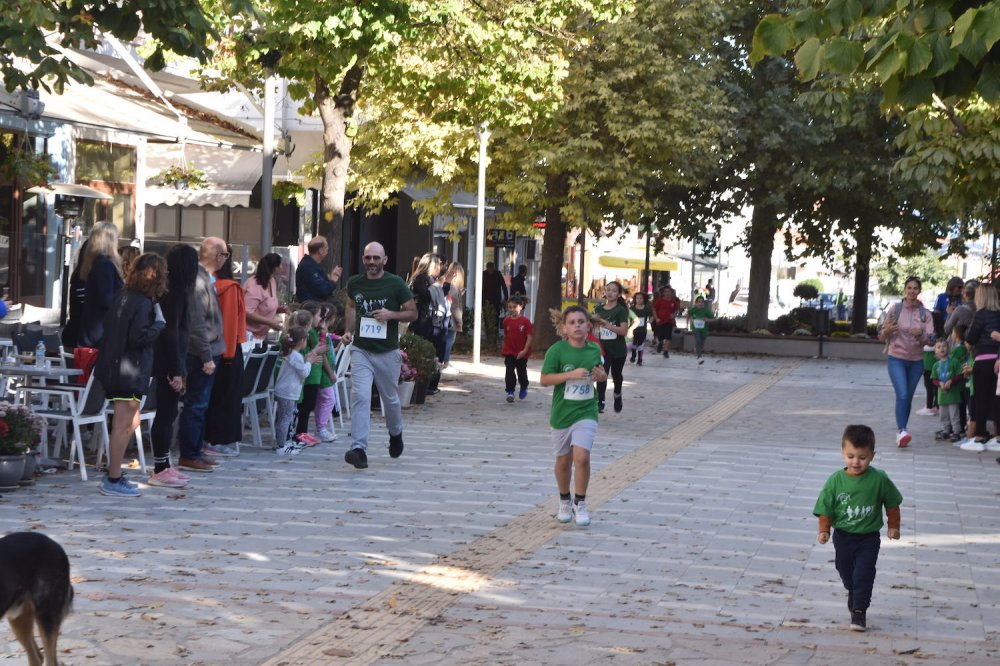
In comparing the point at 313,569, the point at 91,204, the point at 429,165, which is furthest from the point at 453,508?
the point at 429,165

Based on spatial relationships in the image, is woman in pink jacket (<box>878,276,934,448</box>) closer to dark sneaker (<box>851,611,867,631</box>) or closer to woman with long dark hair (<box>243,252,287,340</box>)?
woman with long dark hair (<box>243,252,287,340</box>)

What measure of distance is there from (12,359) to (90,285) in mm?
1208

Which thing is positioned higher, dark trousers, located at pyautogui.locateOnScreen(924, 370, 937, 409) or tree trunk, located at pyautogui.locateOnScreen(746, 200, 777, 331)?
tree trunk, located at pyautogui.locateOnScreen(746, 200, 777, 331)

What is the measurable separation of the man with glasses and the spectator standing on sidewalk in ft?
3.85

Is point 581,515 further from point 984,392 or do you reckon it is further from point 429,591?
point 984,392

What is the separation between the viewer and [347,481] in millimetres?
11867

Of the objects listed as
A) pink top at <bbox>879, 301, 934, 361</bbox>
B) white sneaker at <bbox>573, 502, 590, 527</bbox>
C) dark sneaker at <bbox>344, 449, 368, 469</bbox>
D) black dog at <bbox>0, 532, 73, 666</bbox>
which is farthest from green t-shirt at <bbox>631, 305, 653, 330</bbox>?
black dog at <bbox>0, 532, 73, 666</bbox>

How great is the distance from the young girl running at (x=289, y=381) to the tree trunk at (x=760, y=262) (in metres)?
24.2

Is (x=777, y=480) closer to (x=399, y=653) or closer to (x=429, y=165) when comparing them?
(x=399, y=653)

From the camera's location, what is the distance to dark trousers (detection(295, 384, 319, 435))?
13.9 m

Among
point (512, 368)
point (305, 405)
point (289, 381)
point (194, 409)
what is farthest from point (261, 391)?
point (512, 368)

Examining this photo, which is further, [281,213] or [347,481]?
[281,213]

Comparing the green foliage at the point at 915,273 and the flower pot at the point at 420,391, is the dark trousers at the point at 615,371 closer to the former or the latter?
the flower pot at the point at 420,391

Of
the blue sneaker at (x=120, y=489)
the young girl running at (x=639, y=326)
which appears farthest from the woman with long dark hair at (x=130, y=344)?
the young girl running at (x=639, y=326)
